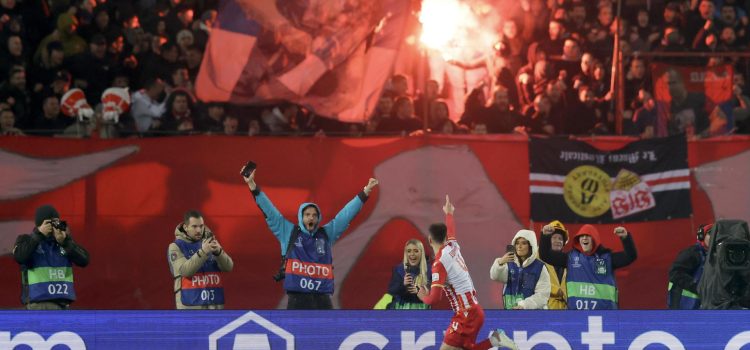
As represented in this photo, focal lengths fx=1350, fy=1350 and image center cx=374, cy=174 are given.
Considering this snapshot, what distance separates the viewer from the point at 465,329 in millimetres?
11352

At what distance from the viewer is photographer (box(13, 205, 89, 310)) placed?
12.7 metres

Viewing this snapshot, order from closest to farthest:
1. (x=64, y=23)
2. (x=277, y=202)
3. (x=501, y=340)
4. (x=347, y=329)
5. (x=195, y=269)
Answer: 1. (x=501, y=340)
2. (x=347, y=329)
3. (x=195, y=269)
4. (x=277, y=202)
5. (x=64, y=23)

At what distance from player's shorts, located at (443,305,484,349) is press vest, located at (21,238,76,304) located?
3868 mm

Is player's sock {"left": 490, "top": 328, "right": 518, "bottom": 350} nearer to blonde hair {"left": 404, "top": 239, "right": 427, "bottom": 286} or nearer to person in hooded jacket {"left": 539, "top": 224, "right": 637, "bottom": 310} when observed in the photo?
blonde hair {"left": 404, "top": 239, "right": 427, "bottom": 286}

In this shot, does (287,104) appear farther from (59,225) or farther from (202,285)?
(59,225)

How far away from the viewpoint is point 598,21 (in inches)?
734

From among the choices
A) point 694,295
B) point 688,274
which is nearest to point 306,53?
point 688,274

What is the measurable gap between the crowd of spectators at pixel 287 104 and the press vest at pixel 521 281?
3446 millimetres

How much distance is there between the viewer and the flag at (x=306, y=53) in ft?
53.5

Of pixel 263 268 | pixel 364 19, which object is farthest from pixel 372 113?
pixel 263 268

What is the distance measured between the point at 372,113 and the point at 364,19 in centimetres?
118

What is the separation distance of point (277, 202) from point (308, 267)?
9.58 ft

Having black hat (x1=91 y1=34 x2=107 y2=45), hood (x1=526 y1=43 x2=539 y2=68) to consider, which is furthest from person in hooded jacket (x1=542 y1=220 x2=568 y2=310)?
black hat (x1=91 y1=34 x2=107 y2=45)

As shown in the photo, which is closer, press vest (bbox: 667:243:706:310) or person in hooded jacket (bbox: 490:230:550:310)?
person in hooded jacket (bbox: 490:230:550:310)
